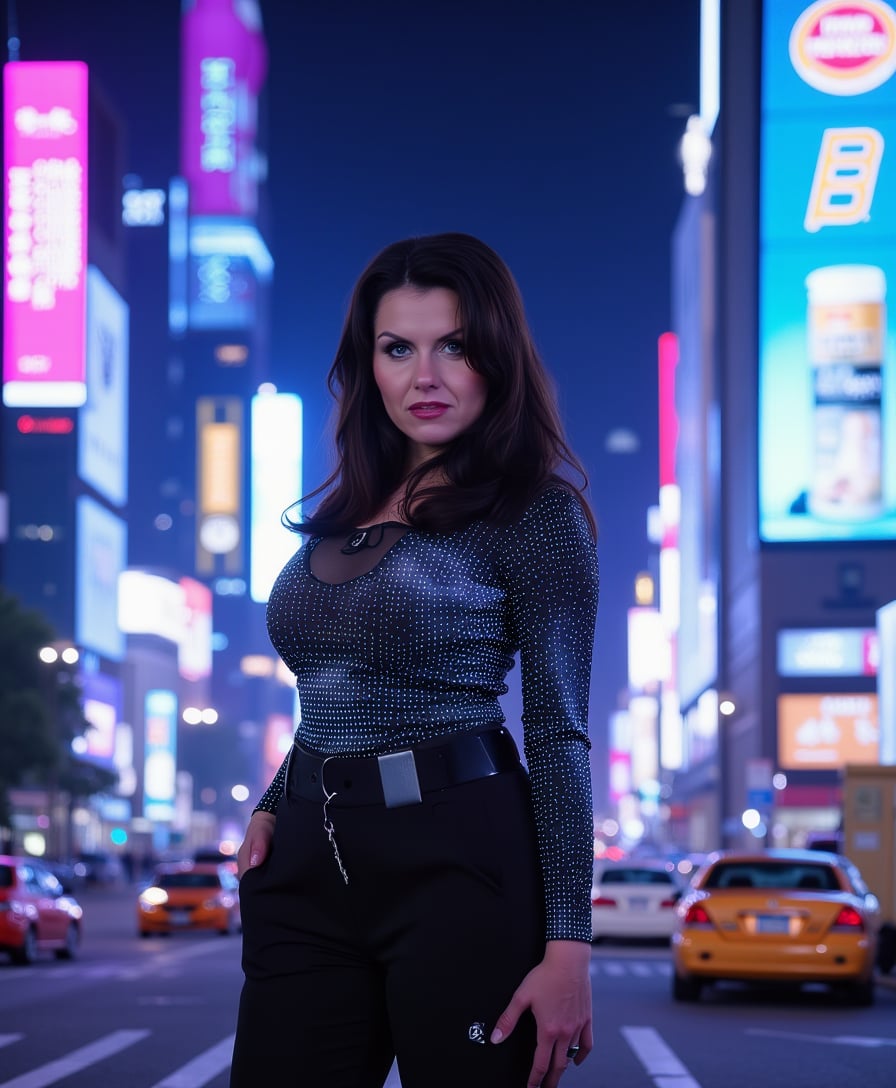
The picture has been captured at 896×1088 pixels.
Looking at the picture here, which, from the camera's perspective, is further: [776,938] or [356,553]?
[776,938]

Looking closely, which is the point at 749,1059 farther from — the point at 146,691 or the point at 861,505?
the point at 146,691

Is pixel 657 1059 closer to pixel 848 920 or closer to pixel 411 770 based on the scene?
pixel 848 920

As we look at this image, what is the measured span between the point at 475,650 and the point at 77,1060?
953 centimetres

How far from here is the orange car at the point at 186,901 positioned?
109 ft

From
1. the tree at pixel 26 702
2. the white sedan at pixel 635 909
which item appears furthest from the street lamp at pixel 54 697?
the white sedan at pixel 635 909

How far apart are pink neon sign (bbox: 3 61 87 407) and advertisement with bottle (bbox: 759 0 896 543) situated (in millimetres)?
46030

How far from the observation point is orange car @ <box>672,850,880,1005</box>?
1728cm

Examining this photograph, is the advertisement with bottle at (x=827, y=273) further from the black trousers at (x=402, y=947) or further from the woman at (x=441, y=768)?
the black trousers at (x=402, y=947)

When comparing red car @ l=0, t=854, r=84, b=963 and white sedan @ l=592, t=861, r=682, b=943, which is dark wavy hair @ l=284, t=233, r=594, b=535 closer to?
red car @ l=0, t=854, r=84, b=963

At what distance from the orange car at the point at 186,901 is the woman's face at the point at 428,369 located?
97.7 feet

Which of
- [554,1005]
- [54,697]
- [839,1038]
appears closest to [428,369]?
[554,1005]

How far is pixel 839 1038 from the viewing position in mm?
14141

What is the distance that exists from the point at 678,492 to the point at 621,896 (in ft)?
363

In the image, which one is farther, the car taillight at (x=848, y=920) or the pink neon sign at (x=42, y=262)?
the pink neon sign at (x=42, y=262)
